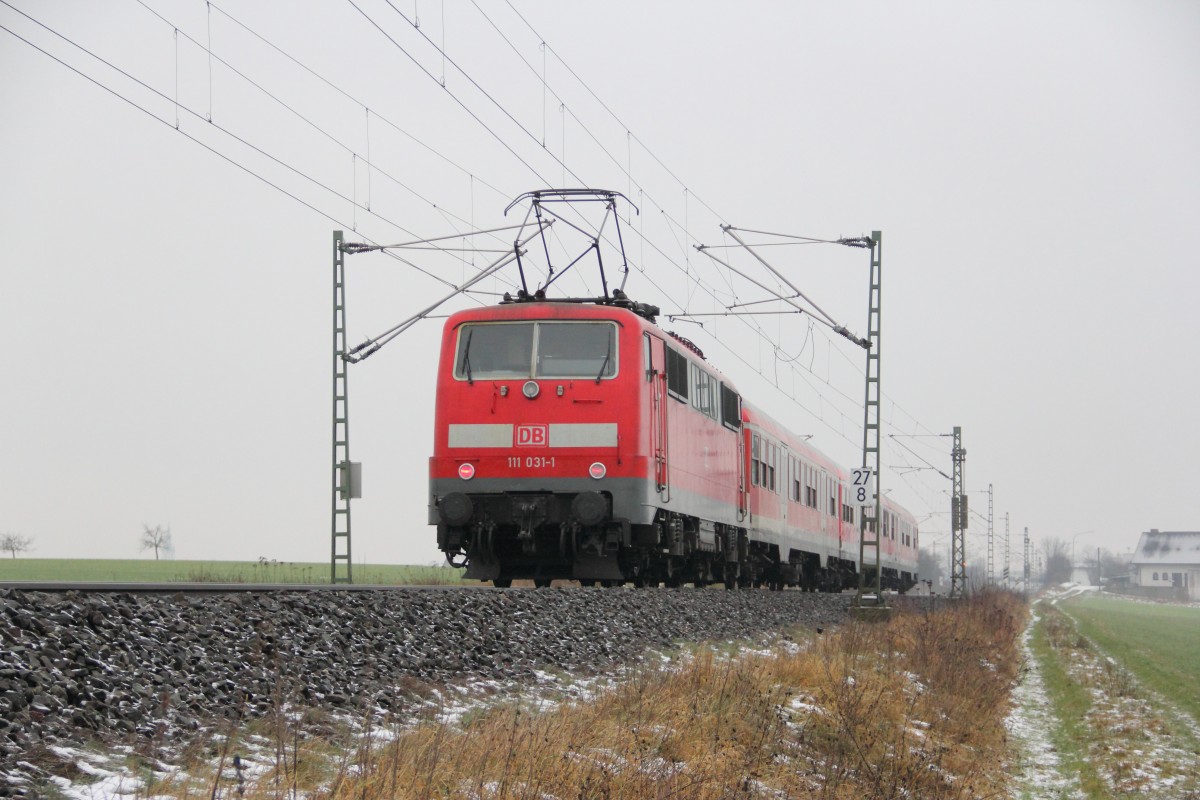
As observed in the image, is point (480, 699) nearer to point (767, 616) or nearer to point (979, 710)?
point (979, 710)

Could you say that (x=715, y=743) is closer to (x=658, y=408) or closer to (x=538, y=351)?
(x=538, y=351)

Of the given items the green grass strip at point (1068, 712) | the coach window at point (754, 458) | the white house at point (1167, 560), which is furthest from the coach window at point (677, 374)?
the white house at point (1167, 560)

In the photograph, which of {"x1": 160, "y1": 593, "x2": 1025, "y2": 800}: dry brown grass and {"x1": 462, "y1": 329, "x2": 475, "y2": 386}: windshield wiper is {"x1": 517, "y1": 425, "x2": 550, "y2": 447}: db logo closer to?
{"x1": 462, "y1": 329, "x2": 475, "y2": 386}: windshield wiper

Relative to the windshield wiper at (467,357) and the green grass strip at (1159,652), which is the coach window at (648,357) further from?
the green grass strip at (1159,652)

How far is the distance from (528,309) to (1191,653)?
26.0 m

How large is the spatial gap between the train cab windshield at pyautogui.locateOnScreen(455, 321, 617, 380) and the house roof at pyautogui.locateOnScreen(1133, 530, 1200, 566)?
15684 cm

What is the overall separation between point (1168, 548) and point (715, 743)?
552ft

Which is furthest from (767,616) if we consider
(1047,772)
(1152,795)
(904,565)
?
(904,565)

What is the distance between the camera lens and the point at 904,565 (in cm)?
4875

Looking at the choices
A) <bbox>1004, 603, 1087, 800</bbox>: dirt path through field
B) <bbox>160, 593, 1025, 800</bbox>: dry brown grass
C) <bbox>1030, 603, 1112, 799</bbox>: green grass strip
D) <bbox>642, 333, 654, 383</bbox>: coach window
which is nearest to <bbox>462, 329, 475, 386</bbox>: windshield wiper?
<bbox>642, 333, 654, 383</bbox>: coach window

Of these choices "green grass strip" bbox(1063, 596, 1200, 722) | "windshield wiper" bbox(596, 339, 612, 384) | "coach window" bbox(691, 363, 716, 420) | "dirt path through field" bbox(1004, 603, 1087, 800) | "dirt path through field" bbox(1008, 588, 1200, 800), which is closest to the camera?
"dirt path through field" bbox(1004, 603, 1087, 800)

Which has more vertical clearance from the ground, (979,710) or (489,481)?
(489,481)

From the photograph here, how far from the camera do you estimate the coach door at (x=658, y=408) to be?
17.1 meters

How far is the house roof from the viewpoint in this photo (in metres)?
160
